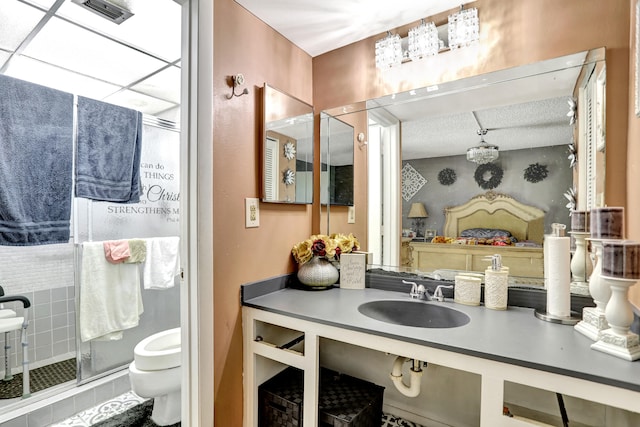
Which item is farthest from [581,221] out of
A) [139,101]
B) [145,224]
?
[139,101]

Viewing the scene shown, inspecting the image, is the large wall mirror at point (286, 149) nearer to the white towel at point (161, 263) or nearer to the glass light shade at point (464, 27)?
the glass light shade at point (464, 27)

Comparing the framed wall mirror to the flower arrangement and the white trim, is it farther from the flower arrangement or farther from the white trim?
the white trim

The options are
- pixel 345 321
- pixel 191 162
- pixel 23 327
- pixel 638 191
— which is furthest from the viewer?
pixel 23 327

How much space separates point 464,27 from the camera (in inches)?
56.3

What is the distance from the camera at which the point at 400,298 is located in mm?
1521

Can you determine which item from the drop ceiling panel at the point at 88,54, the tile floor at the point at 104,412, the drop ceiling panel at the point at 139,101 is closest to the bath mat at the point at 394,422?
the tile floor at the point at 104,412

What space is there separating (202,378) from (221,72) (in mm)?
1314

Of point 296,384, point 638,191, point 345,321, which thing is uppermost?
point 638,191

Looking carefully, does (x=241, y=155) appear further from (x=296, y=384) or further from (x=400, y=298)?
(x=296, y=384)

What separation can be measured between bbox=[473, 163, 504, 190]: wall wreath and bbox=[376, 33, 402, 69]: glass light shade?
692mm

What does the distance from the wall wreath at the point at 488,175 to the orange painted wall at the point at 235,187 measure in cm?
101

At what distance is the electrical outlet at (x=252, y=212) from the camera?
1506 mm

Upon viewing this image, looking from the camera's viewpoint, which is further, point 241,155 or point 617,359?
point 241,155

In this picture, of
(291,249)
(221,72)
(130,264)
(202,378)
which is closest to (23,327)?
(130,264)
